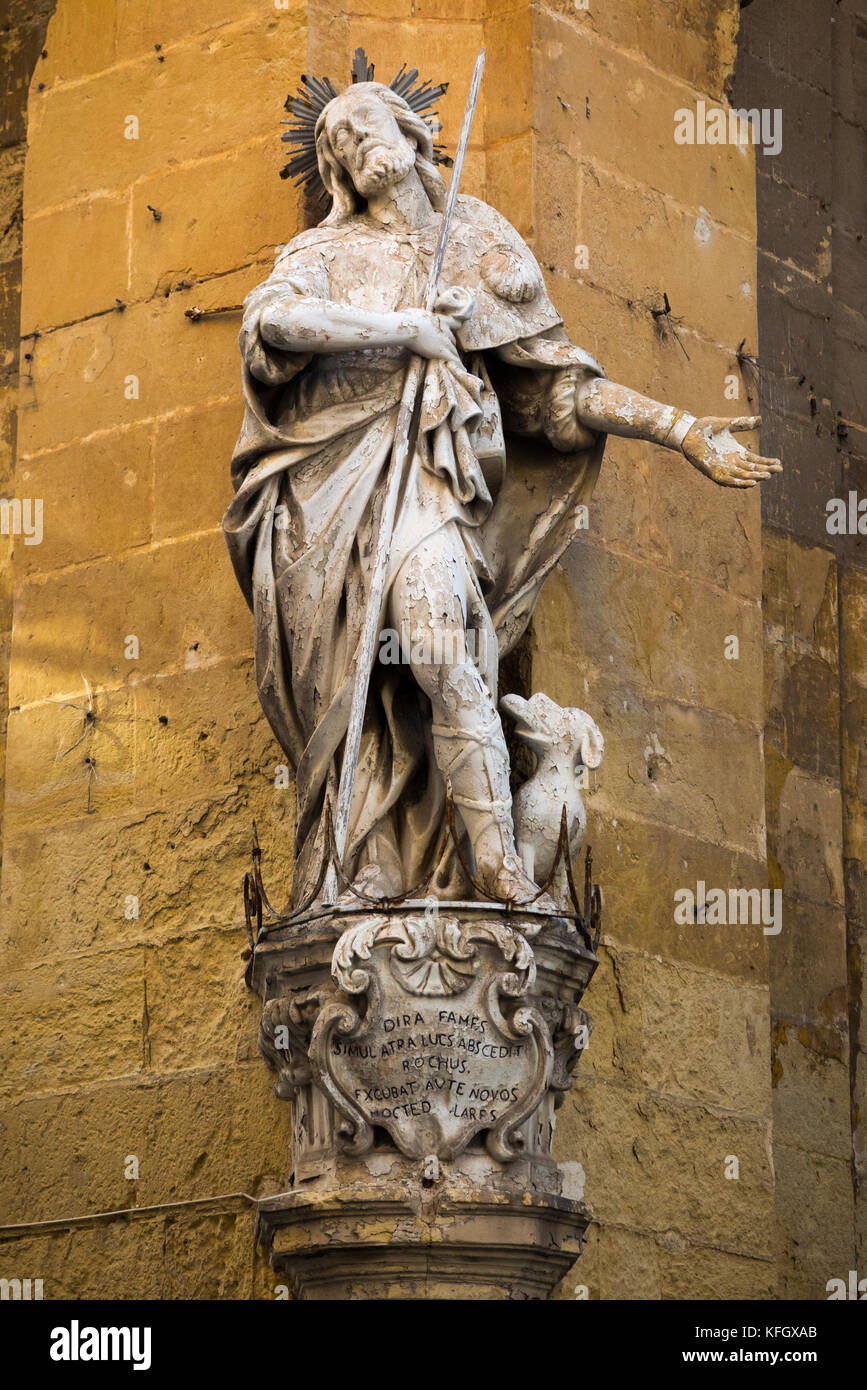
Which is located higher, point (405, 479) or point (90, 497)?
point (90, 497)

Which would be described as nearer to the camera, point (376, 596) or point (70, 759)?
point (376, 596)

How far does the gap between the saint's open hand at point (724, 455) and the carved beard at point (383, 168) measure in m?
0.93

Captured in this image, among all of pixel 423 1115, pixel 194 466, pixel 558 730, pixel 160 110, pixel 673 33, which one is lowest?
pixel 423 1115

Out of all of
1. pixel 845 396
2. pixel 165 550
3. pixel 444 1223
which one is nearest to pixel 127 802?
pixel 165 550

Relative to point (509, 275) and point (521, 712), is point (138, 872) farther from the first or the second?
point (509, 275)

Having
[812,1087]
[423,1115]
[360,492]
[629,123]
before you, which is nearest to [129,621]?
[360,492]

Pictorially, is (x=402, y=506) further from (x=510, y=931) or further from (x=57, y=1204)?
(x=57, y=1204)

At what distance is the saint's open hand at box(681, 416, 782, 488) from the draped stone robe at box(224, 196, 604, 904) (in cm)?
32

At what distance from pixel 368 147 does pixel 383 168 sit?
69 mm

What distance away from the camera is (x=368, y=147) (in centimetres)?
652

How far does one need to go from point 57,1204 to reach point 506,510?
2.13 metres

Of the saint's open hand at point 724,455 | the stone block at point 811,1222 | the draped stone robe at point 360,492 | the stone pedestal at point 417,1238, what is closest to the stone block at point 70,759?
the draped stone robe at point 360,492

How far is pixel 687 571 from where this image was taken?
7508 mm

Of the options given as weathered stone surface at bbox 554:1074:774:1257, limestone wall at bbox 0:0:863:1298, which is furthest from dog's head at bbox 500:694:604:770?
weathered stone surface at bbox 554:1074:774:1257
